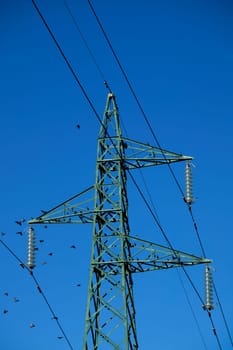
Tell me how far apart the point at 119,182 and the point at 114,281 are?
469 centimetres

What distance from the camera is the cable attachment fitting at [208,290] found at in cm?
5281

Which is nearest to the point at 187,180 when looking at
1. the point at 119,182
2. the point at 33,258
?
the point at 119,182

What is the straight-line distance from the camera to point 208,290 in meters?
53.4

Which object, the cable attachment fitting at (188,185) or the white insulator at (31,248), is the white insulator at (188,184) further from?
the white insulator at (31,248)

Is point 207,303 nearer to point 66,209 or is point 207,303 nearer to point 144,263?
point 144,263

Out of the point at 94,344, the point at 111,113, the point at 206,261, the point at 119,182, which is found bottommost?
the point at 94,344

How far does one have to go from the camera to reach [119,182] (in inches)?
1976

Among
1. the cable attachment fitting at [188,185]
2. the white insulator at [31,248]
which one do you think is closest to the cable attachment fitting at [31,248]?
the white insulator at [31,248]

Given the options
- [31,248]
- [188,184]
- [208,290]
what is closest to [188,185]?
[188,184]

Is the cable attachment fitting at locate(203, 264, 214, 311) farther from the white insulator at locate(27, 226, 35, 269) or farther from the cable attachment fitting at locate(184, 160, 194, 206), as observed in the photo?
the white insulator at locate(27, 226, 35, 269)

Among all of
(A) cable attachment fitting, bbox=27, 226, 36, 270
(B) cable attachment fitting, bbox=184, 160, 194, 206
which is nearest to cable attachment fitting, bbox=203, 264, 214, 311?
(B) cable attachment fitting, bbox=184, 160, 194, 206

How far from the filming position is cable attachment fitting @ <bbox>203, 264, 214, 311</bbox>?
52.8 metres

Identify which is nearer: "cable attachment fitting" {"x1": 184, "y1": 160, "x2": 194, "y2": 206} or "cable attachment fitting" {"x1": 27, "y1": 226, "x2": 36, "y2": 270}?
"cable attachment fitting" {"x1": 27, "y1": 226, "x2": 36, "y2": 270}

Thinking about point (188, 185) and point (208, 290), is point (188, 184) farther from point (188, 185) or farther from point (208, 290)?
point (208, 290)
